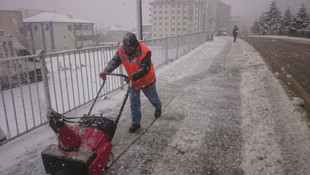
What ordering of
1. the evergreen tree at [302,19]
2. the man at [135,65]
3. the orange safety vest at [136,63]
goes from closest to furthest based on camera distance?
the man at [135,65] → the orange safety vest at [136,63] → the evergreen tree at [302,19]

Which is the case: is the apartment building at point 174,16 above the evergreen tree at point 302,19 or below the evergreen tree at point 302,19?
above

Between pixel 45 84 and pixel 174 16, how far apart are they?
316 feet

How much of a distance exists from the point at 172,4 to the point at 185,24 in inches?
412

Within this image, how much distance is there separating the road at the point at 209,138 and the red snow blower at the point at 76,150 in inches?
20.1

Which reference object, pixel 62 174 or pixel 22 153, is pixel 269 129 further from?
pixel 22 153

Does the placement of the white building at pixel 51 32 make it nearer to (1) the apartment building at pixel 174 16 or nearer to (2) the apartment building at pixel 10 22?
(2) the apartment building at pixel 10 22

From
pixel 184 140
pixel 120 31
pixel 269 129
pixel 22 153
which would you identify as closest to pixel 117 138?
pixel 184 140

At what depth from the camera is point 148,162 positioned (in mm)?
2963

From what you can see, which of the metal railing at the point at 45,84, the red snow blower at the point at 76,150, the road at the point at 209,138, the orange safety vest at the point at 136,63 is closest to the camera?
the red snow blower at the point at 76,150

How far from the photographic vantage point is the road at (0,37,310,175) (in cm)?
285

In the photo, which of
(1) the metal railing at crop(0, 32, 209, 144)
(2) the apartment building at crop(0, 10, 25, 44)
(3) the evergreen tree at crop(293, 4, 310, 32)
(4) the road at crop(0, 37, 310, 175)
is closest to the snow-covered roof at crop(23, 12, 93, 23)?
(2) the apartment building at crop(0, 10, 25, 44)

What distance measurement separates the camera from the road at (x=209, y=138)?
2854mm

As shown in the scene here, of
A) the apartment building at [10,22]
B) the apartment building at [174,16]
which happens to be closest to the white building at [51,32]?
the apartment building at [10,22]

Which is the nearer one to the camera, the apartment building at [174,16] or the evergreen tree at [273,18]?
the evergreen tree at [273,18]
